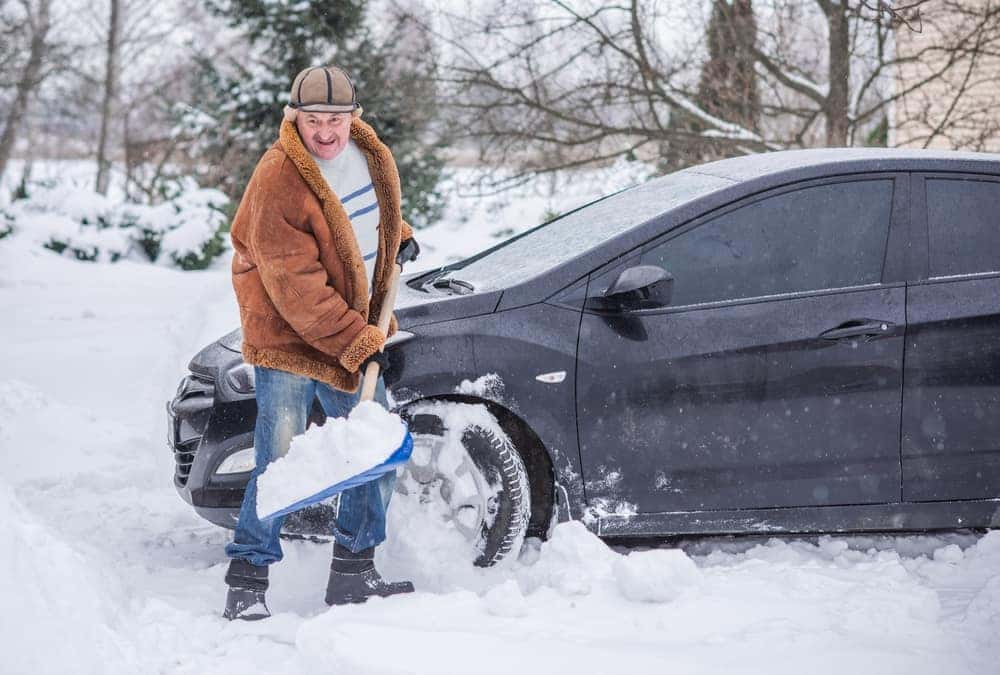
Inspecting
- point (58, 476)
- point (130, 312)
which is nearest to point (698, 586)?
point (58, 476)

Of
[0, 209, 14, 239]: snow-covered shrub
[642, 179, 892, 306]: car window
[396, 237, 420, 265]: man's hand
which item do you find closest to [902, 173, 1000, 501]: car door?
[642, 179, 892, 306]: car window

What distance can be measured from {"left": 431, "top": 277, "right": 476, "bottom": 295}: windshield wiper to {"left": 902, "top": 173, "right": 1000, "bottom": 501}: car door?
158cm

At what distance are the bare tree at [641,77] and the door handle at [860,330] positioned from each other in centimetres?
551

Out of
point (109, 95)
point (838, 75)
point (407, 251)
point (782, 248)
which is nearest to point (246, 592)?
point (407, 251)

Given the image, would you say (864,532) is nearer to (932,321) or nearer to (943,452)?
(943,452)

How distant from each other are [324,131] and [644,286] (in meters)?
1.17

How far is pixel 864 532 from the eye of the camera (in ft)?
13.8

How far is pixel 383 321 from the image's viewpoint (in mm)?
3383

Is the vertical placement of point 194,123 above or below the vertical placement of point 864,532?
above

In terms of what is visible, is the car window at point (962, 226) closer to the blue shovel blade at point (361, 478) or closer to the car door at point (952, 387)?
the car door at point (952, 387)

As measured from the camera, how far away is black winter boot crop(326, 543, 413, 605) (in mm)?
3424

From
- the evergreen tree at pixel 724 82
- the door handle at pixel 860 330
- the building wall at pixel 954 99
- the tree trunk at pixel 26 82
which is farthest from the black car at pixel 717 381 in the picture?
the tree trunk at pixel 26 82

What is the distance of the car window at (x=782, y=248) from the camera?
371 centimetres

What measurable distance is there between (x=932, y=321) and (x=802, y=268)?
0.49 meters
